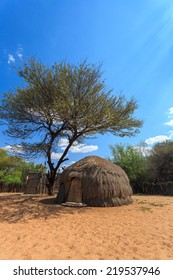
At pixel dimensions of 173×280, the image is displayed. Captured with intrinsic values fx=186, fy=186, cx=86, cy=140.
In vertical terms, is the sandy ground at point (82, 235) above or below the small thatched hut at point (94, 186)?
below

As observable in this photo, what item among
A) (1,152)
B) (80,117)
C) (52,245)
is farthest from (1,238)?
(1,152)

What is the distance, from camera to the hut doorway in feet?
34.5

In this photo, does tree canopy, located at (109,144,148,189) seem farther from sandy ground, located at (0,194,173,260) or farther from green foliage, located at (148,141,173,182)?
sandy ground, located at (0,194,173,260)

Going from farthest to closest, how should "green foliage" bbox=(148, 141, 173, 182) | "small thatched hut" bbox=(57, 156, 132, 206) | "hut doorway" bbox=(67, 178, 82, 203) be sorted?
"green foliage" bbox=(148, 141, 173, 182), "hut doorway" bbox=(67, 178, 82, 203), "small thatched hut" bbox=(57, 156, 132, 206)

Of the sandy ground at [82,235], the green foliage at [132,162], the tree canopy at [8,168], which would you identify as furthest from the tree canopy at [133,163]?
the sandy ground at [82,235]

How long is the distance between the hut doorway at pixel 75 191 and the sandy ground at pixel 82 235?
1.68 metres

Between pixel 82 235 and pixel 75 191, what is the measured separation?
5203 millimetres

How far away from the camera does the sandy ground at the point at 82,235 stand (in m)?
4.12

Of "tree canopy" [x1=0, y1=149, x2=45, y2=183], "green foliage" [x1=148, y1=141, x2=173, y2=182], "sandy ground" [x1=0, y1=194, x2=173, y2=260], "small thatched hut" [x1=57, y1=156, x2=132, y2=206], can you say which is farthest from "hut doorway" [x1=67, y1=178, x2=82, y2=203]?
"tree canopy" [x1=0, y1=149, x2=45, y2=183]

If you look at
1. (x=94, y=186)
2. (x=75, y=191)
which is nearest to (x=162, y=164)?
(x=94, y=186)

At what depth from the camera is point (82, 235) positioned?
18.1 feet

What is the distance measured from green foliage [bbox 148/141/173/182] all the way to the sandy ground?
15.9 metres

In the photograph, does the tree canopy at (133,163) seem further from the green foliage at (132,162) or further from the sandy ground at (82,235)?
the sandy ground at (82,235)
